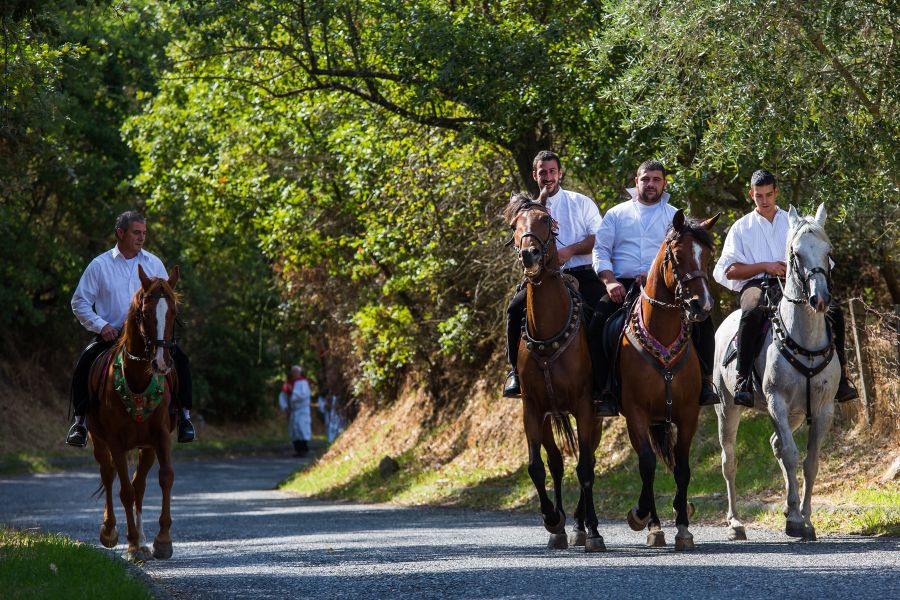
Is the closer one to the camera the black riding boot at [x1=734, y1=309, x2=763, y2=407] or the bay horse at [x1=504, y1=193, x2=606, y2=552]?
the bay horse at [x1=504, y1=193, x2=606, y2=552]

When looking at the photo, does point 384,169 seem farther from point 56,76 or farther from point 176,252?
point 176,252

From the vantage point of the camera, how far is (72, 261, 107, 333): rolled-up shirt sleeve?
1309 cm

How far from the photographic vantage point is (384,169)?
22.4m

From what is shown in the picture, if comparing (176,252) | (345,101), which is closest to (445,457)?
(345,101)

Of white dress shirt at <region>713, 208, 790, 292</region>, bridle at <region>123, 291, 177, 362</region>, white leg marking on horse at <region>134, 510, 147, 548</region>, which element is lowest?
white leg marking on horse at <region>134, 510, 147, 548</region>

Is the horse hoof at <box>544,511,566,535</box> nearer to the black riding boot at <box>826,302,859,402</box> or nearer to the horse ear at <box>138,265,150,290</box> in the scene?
the black riding boot at <box>826,302,859,402</box>

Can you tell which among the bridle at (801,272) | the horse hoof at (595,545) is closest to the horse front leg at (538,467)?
the horse hoof at (595,545)

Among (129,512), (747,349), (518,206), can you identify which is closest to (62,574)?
(129,512)

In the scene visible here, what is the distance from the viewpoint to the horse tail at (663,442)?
12.0m

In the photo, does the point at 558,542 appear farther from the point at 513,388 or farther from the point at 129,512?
the point at 129,512

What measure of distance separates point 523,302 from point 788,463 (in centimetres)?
269

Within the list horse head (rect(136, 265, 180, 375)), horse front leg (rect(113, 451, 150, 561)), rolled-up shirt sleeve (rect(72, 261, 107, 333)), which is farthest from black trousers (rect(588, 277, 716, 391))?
rolled-up shirt sleeve (rect(72, 261, 107, 333))

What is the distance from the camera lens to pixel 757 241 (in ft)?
42.2

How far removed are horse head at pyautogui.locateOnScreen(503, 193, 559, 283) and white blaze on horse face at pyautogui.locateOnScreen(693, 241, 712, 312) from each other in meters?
1.21
